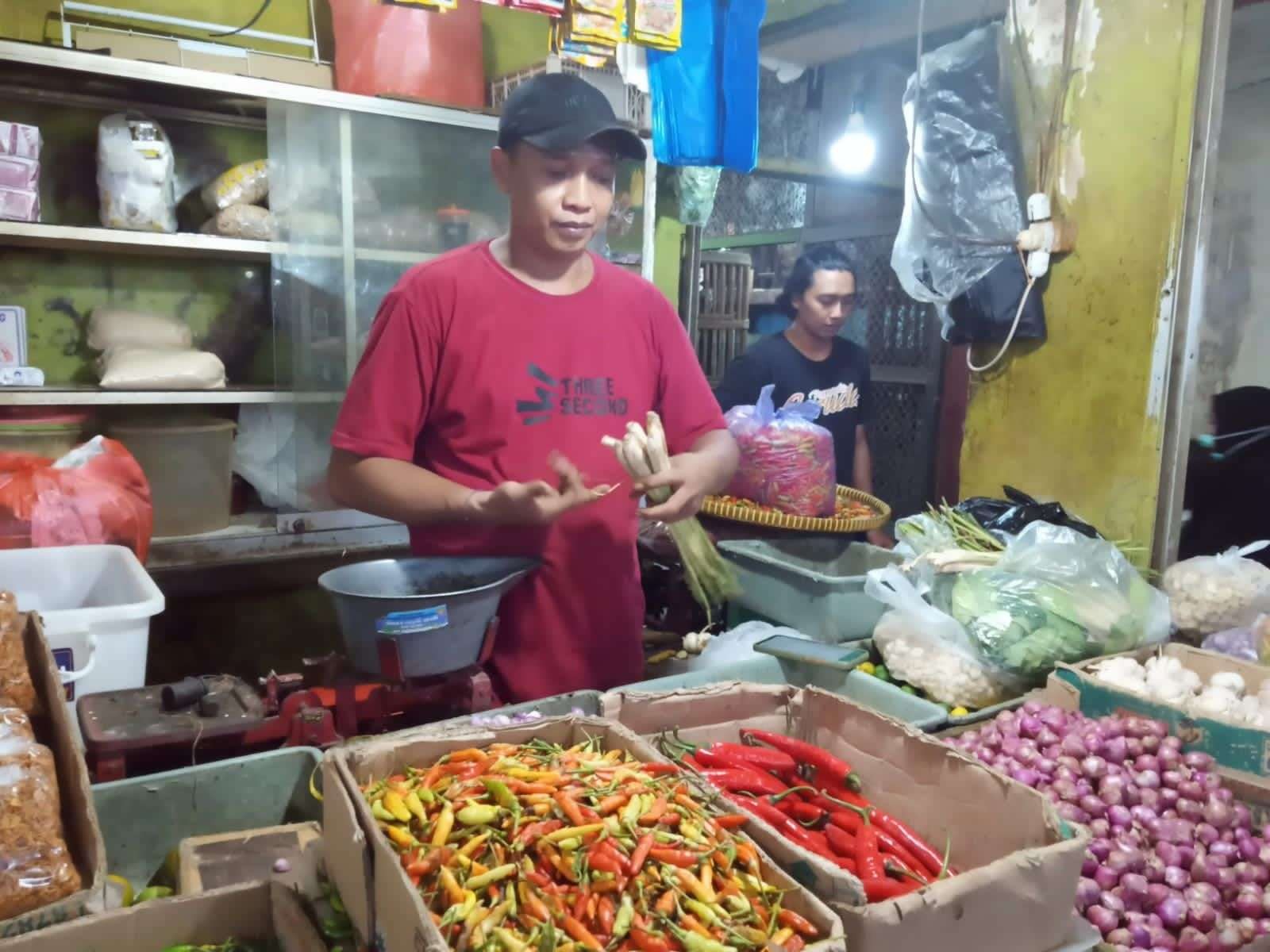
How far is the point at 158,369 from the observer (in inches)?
121

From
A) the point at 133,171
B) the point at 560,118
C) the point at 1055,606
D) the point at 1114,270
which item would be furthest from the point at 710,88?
the point at 1055,606

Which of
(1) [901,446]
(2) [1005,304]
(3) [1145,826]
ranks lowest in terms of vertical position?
(3) [1145,826]

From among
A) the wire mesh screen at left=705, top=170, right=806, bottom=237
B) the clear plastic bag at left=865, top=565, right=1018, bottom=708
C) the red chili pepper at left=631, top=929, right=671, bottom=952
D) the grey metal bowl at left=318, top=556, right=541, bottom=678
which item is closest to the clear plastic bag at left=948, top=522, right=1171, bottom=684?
the clear plastic bag at left=865, top=565, right=1018, bottom=708

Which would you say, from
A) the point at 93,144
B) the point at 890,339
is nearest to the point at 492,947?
the point at 93,144

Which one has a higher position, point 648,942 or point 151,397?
point 151,397

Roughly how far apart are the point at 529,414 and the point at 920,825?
99 centimetres

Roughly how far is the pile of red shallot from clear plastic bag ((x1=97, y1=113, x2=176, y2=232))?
9.26 ft

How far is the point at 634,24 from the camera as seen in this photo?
2.38 meters

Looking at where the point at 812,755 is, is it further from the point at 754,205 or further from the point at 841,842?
the point at 754,205

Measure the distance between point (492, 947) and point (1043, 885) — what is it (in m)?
0.62

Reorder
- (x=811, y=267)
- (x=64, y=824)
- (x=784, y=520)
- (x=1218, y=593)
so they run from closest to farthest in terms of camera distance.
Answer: (x=64, y=824), (x=1218, y=593), (x=784, y=520), (x=811, y=267)

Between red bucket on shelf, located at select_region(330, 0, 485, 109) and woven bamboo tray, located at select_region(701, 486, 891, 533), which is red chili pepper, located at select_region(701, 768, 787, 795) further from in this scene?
red bucket on shelf, located at select_region(330, 0, 485, 109)

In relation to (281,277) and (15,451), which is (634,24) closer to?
(281,277)

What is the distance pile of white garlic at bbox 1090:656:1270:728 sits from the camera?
5.87 feet
